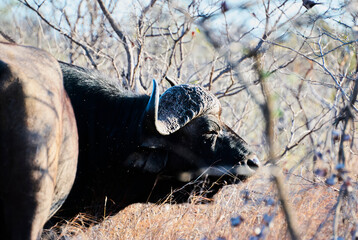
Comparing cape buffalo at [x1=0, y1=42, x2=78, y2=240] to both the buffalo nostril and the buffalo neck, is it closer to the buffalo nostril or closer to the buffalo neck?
the buffalo neck

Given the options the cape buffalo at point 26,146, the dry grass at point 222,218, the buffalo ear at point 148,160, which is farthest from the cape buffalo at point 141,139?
the cape buffalo at point 26,146

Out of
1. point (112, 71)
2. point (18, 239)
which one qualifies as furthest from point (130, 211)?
point (112, 71)

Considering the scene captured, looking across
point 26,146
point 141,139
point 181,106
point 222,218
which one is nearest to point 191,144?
point 181,106

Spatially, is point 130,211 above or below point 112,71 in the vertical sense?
below

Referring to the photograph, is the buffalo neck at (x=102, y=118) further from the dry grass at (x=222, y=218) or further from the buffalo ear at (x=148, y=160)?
the dry grass at (x=222, y=218)

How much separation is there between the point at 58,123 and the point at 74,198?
114 centimetres

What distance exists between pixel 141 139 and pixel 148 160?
0.19 meters

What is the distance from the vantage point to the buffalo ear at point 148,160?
3889 millimetres

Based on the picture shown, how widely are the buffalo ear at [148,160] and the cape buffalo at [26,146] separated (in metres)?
0.92

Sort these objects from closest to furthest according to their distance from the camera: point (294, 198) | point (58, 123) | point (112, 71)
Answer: point (58, 123)
point (294, 198)
point (112, 71)

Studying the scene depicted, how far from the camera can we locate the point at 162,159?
3982 mm

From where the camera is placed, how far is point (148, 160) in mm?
3924

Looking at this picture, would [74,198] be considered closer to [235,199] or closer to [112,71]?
[235,199]

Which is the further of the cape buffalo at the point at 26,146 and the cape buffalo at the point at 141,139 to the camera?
the cape buffalo at the point at 141,139
